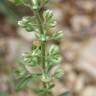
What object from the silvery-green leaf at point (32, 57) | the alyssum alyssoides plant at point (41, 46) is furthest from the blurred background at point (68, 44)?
the silvery-green leaf at point (32, 57)

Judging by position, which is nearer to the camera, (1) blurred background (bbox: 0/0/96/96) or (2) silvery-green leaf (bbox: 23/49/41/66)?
(2) silvery-green leaf (bbox: 23/49/41/66)

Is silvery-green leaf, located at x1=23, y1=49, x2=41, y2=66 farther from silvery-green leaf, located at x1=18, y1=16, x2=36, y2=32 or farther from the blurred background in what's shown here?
the blurred background

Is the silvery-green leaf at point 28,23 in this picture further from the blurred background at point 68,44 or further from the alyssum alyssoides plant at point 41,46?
the blurred background at point 68,44

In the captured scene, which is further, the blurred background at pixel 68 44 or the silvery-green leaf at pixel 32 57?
the blurred background at pixel 68 44

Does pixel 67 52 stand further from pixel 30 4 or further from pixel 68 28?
pixel 30 4

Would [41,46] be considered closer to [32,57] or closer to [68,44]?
[32,57]

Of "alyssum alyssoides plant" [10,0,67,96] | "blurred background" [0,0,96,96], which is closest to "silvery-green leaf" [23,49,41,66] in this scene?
"alyssum alyssoides plant" [10,0,67,96]

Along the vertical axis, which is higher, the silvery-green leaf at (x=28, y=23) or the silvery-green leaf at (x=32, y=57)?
the silvery-green leaf at (x=28, y=23)

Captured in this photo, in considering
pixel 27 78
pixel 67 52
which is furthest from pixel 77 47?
pixel 27 78
